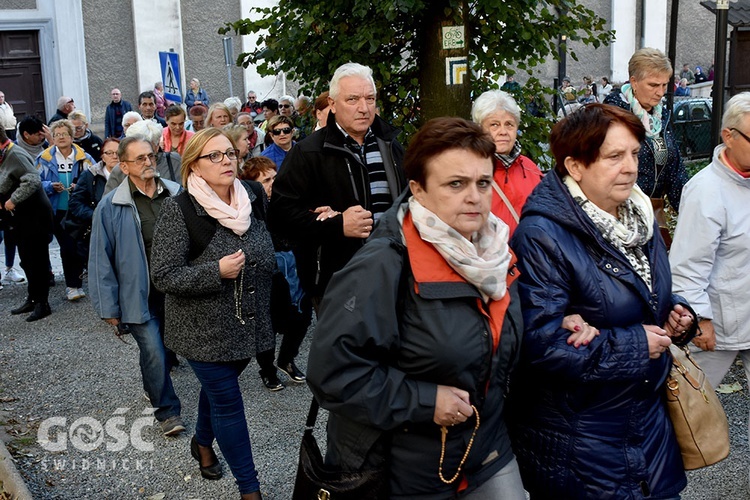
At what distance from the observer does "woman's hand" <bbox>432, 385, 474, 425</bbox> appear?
2.78 metres

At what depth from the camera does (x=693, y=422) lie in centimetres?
328

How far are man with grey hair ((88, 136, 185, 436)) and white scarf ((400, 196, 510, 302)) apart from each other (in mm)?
3131

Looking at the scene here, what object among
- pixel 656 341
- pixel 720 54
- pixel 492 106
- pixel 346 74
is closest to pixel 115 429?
pixel 346 74

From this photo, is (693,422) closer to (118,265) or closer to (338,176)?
(338,176)

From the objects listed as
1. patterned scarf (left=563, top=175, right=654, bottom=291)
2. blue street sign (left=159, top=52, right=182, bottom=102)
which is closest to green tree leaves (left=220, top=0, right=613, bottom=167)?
patterned scarf (left=563, top=175, right=654, bottom=291)

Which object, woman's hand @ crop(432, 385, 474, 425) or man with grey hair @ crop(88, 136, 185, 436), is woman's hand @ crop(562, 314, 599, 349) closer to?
woman's hand @ crop(432, 385, 474, 425)

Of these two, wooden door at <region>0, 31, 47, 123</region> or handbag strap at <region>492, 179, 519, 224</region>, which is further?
wooden door at <region>0, 31, 47, 123</region>

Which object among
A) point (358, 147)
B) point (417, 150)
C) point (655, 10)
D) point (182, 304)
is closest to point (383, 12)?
point (358, 147)

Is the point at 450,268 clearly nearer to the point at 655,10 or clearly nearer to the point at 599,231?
the point at 599,231

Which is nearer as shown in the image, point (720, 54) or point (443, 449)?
point (443, 449)

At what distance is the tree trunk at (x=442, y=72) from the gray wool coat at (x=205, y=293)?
3.65 m

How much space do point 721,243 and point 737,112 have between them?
62 cm

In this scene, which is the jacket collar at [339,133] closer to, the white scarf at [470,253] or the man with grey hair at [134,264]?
the man with grey hair at [134,264]

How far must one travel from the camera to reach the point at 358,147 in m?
5.07
